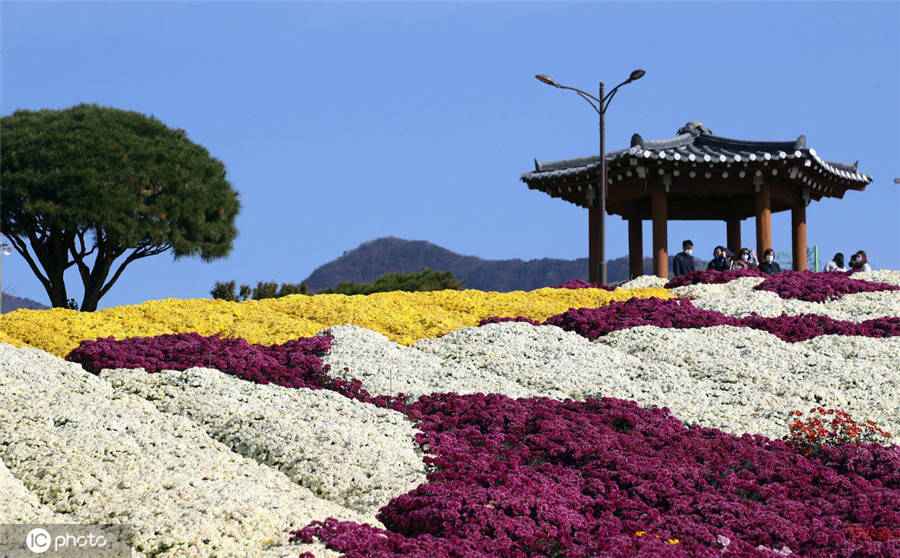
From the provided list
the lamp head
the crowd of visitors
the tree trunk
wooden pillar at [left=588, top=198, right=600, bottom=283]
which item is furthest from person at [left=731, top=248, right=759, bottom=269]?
the tree trunk

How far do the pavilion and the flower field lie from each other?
31.6ft

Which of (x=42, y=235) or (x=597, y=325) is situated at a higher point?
(x=42, y=235)

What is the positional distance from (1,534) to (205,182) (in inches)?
1123

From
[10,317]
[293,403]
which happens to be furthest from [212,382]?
[10,317]

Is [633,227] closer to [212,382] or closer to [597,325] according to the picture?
[597,325]

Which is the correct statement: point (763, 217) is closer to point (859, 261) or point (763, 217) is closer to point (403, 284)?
point (859, 261)

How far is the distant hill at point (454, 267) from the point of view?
102 metres

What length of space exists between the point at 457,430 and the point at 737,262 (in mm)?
14401

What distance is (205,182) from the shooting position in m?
33.8

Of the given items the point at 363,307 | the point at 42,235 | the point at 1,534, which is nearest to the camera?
the point at 1,534

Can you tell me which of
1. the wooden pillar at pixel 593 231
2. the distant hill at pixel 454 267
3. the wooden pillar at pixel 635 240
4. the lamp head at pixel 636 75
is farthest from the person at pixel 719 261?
the distant hill at pixel 454 267

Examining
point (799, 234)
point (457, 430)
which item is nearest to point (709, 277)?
point (457, 430)

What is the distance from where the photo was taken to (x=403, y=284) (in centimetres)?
3119

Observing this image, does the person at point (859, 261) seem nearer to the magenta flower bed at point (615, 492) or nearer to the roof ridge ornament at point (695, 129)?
the roof ridge ornament at point (695, 129)
